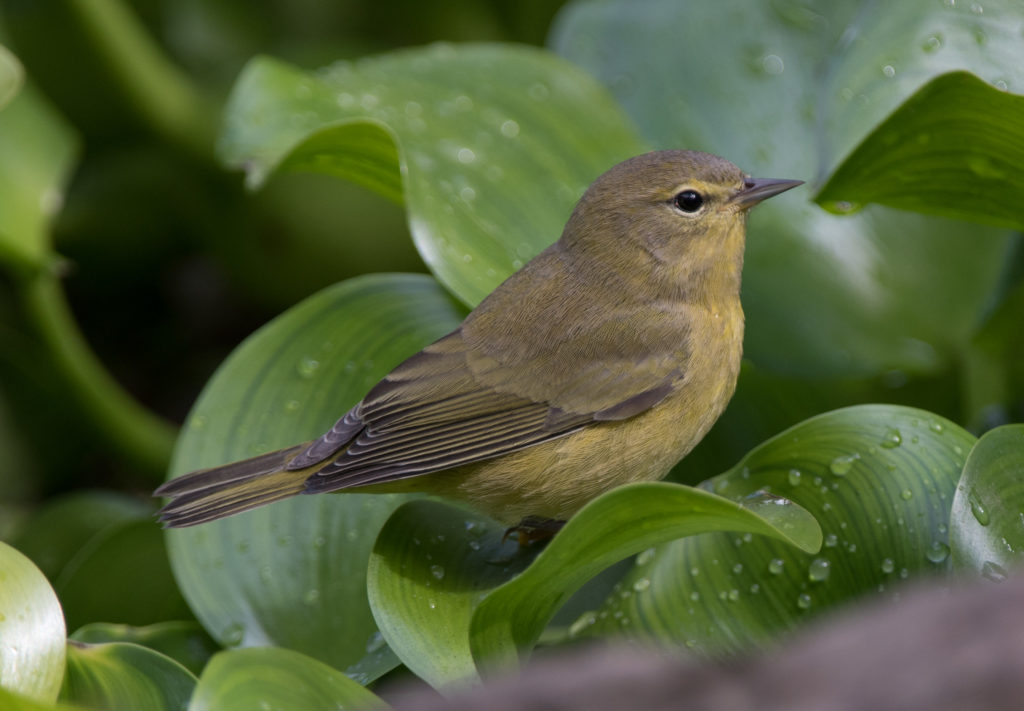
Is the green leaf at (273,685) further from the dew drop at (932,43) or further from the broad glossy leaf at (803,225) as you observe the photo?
the dew drop at (932,43)

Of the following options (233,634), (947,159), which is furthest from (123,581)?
(947,159)

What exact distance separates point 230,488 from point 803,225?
1541 millimetres

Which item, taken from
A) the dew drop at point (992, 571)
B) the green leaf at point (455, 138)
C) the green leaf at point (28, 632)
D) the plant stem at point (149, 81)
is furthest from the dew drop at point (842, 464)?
the plant stem at point (149, 81)

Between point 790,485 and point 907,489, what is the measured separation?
203 millimetres

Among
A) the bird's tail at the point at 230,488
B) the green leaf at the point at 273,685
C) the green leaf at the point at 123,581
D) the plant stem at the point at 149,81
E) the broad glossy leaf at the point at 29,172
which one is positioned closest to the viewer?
the green leaf at the point at 273,685

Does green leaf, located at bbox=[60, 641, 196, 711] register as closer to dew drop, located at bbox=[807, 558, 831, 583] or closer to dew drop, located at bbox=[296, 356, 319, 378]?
dew drop, located at bbox=[296, 356, 319, 378]

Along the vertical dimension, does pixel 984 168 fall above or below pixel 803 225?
above

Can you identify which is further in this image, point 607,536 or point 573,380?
point 573,380

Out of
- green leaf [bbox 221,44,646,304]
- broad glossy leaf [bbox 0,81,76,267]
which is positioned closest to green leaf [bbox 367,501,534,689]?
green leaf [bbox 221,44,646,304]

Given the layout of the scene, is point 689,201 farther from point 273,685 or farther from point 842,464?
point 273,685

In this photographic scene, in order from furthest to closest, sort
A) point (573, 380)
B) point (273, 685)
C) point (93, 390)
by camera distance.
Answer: point (93, 390), point (573, 380), point (273, 685)

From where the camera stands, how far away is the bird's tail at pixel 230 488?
1.98m

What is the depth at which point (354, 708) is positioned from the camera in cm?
162

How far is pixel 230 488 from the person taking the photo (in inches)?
80.6
